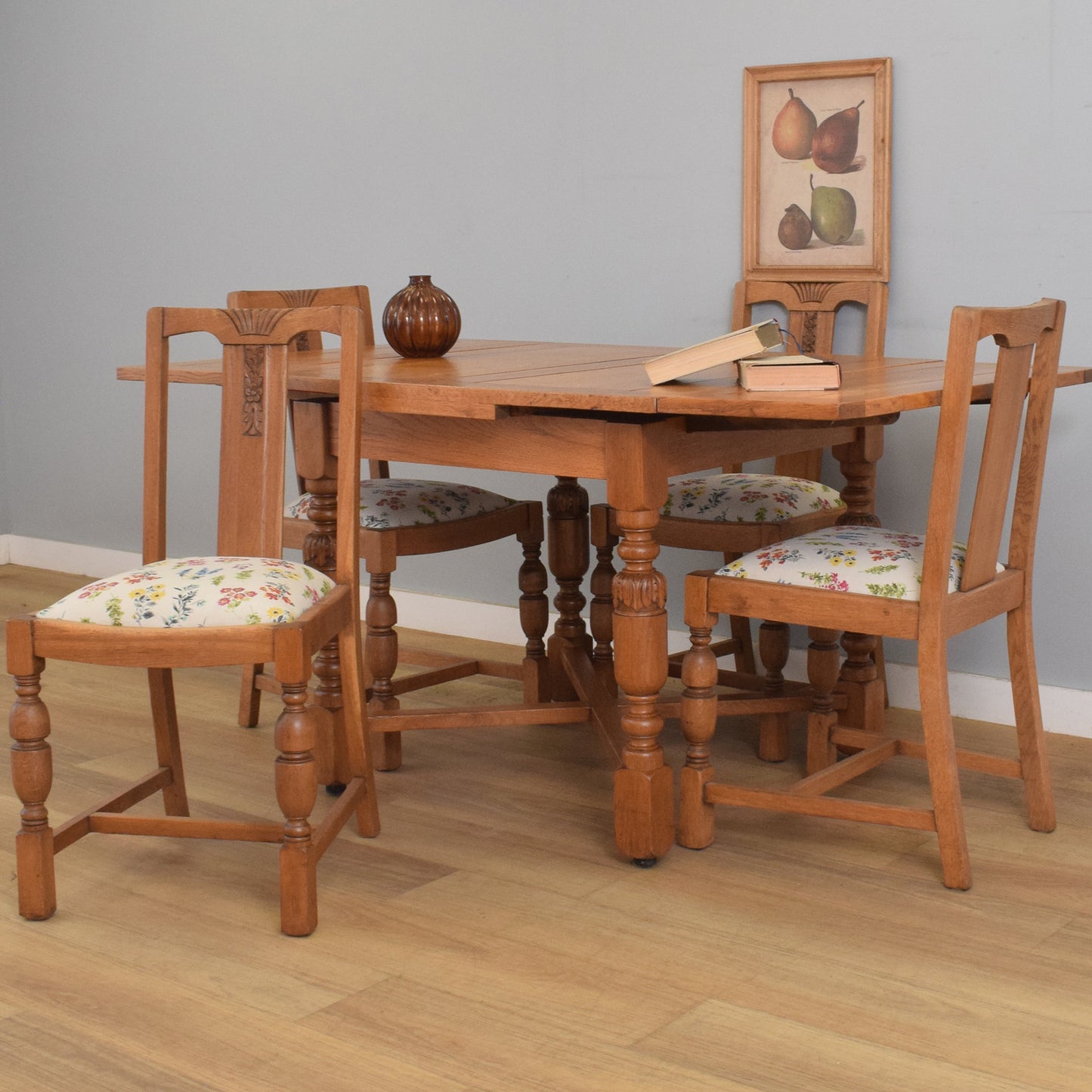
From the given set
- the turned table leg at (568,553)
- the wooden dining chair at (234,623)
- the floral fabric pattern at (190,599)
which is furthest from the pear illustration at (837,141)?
the floral fabric pattern at (190,599)

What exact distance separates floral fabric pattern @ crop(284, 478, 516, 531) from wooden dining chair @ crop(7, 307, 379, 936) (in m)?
0.44

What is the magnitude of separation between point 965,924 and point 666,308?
1.77 meters

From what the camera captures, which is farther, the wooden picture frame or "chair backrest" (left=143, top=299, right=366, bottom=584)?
the wooden picture frame

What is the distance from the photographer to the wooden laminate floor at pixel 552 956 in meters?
1.70

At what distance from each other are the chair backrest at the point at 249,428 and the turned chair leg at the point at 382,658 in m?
0.51

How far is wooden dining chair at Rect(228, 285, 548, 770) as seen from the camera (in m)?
2.58

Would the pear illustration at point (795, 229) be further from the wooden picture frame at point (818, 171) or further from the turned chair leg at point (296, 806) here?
the turned chair leg at point (296, 806)

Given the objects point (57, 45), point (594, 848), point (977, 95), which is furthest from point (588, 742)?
point (57, 45)

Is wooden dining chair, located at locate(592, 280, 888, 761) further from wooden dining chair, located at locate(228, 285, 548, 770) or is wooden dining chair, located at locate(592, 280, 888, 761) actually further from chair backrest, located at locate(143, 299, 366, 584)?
chair backrest, located at locate(143, 299, 366, 584)

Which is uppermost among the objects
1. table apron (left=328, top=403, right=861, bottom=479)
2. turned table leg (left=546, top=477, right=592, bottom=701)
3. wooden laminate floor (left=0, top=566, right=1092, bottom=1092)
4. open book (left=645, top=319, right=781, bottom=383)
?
open book (left=645, top=319, right=781, bottom=383)

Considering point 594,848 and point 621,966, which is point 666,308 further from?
point 621,966

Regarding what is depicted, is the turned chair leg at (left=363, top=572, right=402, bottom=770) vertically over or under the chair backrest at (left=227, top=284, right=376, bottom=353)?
under

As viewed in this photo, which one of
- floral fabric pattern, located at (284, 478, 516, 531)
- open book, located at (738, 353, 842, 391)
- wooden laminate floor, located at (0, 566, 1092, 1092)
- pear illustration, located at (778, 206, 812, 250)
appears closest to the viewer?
wooden laminate floor, located at (0, 566, 1092, 1092)

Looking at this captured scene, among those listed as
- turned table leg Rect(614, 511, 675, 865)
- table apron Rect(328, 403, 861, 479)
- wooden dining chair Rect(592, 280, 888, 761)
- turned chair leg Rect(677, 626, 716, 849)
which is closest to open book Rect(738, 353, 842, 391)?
table apron Rect(328, 403, 861, 479)
